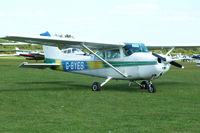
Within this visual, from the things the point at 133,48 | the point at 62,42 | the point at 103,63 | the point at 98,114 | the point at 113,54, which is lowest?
the point at 98,114

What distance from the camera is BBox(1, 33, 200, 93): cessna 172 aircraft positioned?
1278 cm

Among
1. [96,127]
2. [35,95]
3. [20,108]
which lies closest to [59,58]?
[35,95]

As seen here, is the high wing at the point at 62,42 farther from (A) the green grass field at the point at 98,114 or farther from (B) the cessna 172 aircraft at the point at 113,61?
(A) the green grass field at the point at 98,114

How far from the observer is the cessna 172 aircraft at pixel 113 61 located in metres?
12.8

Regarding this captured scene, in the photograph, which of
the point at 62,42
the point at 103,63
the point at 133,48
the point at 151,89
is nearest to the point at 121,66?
the point at 133,48

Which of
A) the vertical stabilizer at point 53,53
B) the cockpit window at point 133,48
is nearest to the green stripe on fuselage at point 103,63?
the vertical stabilizer at point 53,53

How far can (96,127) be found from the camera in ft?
21.6

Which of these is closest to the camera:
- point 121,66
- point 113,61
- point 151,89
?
point 151,89

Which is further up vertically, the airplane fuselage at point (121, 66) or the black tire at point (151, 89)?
the airplane fuselage at point (121, 66)

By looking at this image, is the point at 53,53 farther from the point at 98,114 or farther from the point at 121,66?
the point at 98,114

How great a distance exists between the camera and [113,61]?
46.4ft

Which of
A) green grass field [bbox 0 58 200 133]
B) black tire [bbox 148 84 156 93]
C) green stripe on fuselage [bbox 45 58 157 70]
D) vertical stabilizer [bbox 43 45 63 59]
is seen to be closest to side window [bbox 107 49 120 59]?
green stripe on fuselage [bbox 45 58 157 70]

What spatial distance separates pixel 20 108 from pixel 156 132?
12.9 feet

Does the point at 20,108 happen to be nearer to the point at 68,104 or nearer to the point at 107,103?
the point at 68,104
